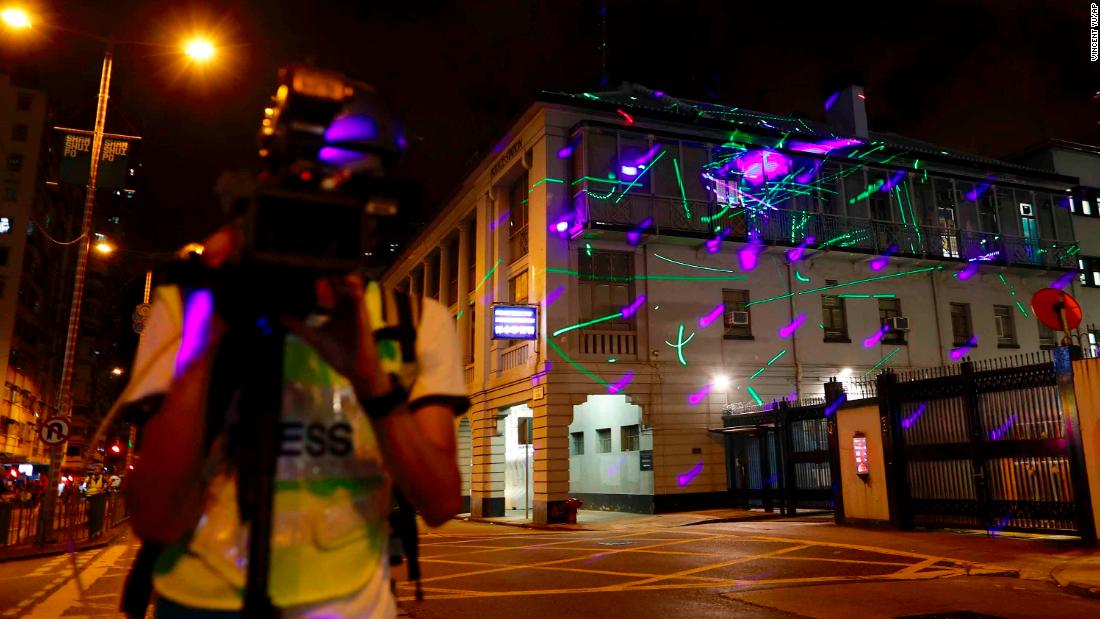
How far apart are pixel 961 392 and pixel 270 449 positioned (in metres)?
16.9

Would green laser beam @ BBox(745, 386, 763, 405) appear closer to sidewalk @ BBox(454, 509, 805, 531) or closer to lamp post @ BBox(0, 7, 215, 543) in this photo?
sidewalk @ BBox(454, 509, 805, 531)

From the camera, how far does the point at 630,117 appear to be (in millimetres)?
24156

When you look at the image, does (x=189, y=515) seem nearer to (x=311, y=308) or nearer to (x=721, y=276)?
(x=311, y=308)

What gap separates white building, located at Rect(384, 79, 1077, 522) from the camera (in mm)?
23219

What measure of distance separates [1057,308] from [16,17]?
20029 mm

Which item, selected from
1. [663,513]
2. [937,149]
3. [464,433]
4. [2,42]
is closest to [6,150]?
[2,42]

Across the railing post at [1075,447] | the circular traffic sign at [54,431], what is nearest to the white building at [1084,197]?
the railing post at [1075,447]

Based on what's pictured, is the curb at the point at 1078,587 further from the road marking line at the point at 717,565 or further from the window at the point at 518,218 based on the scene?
the window at the point at 518,218

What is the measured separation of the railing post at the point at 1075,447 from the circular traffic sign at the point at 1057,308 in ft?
2.16

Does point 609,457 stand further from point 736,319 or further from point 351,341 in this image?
point 351,341

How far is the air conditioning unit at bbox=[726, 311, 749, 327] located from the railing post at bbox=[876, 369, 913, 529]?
7.62 metres

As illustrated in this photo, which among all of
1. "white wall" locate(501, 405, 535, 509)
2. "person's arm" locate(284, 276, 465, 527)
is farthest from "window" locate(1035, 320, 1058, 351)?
"person's arm" locate(284, 276, 465, 527)

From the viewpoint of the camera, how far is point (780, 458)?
22.0 meters

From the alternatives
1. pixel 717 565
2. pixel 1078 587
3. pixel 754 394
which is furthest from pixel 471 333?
pixel 1078 587
